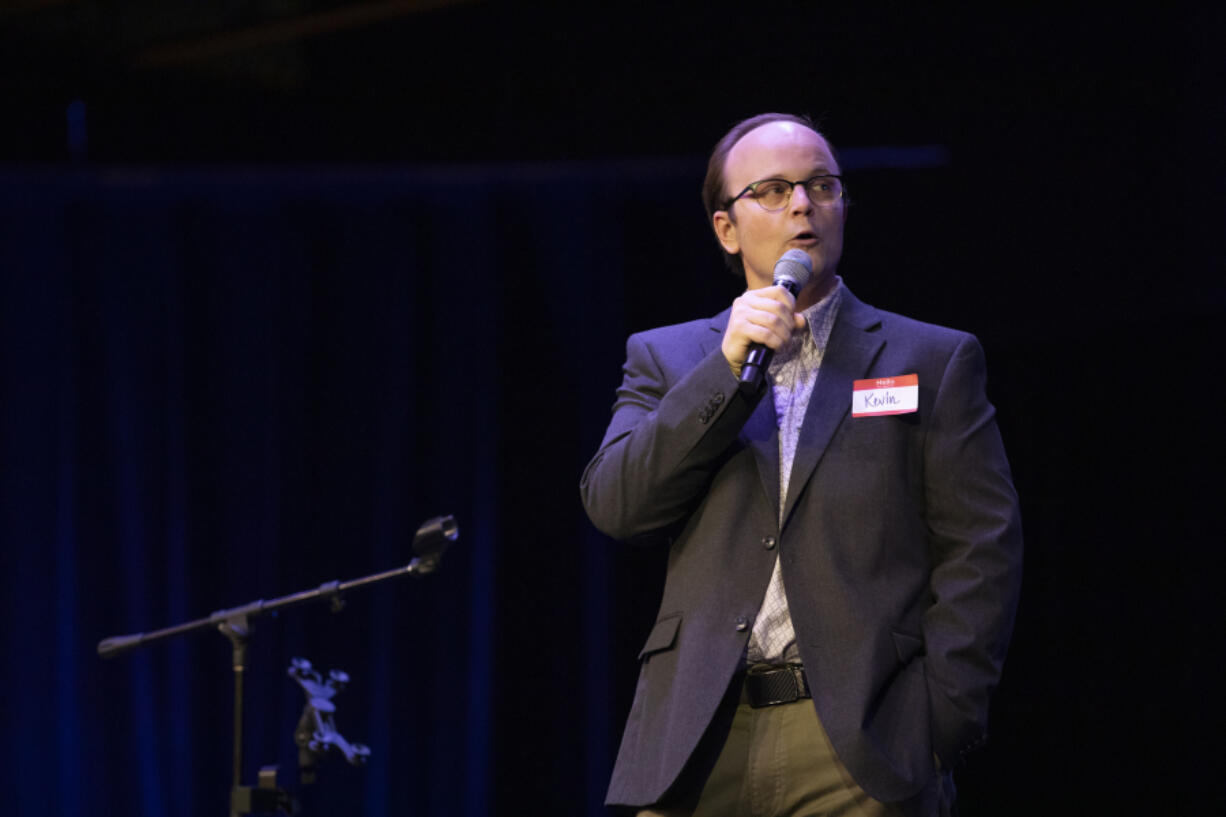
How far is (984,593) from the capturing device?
1500 millimetres

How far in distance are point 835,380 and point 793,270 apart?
0.17 m

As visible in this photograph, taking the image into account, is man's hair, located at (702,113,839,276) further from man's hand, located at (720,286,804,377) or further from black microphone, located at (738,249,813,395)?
man's hand, located at (720,286,804,377)

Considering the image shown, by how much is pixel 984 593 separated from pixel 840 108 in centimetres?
274

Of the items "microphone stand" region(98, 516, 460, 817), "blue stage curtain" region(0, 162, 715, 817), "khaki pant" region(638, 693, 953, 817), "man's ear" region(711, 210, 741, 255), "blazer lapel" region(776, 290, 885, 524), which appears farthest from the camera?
"blue stage curtain" region(0, 162, 715, 817)

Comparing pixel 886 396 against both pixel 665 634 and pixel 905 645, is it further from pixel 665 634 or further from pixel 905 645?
pixel 665 634

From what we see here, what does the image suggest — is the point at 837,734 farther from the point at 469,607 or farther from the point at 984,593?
the point at 469,607

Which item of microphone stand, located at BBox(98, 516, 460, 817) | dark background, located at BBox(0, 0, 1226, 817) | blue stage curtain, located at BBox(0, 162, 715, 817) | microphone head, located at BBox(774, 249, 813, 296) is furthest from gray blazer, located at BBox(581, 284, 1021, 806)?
blue stage curtain, located at BBox(0, 162, 715, 817)

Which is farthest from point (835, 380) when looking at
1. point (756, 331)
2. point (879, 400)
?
point (756, 331)

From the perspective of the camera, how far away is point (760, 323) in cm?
145

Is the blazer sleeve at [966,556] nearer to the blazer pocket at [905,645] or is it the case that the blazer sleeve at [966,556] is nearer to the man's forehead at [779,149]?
the blazer pocket at [905,645]

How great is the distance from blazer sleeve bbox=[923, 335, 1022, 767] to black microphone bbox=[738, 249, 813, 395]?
0.25 metres

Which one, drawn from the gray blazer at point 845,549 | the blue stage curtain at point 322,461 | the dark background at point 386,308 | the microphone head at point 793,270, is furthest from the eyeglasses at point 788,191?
the blue stage curtain at point 322,461

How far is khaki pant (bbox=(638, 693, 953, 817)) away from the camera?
1.42 metres

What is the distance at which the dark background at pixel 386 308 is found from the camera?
385cm
